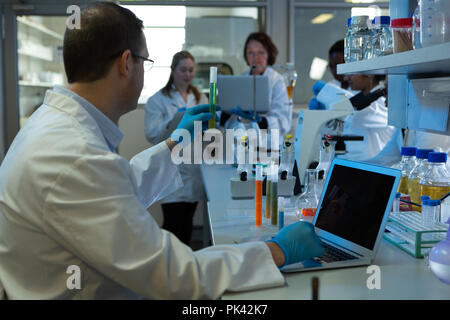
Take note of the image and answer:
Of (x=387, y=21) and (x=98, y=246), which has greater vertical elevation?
(x=387, y=21)

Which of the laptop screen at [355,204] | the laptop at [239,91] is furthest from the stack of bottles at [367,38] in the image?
the laptop at [239,91]

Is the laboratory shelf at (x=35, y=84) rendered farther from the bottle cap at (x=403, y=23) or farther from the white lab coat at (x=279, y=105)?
the bottle cap at (x=403, y=23)

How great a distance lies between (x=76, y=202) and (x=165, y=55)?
3382 millimetres

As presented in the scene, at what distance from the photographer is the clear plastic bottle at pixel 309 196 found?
161 centimetres

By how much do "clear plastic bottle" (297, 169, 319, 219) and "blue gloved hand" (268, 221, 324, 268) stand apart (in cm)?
47

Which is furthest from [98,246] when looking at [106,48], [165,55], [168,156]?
[165,55]

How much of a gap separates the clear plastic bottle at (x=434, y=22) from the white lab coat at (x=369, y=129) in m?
1.71

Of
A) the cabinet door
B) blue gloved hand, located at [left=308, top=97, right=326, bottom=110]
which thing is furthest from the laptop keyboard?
the cabinet door

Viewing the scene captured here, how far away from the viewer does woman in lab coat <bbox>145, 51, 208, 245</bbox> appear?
Result: 3.25 meters

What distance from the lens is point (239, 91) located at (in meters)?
2.79

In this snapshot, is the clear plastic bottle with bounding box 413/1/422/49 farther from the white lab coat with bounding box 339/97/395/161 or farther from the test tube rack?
the white lab coat with bounding box 339/97/395/161

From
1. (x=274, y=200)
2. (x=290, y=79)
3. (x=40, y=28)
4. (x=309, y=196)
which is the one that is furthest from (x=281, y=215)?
(x=40, y=28)
